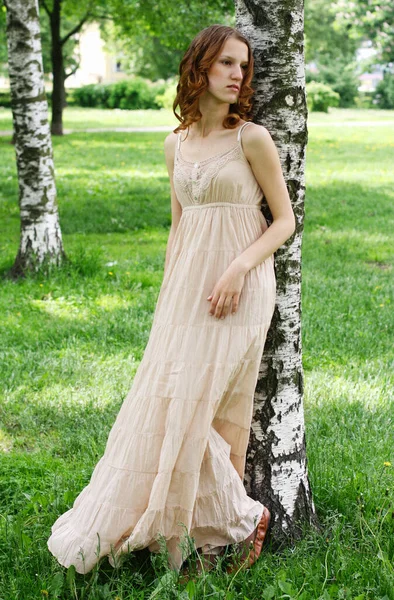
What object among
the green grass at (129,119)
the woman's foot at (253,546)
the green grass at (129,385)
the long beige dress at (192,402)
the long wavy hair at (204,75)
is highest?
the long wavy hair at (204,75)

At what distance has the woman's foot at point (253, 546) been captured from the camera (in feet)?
9.30

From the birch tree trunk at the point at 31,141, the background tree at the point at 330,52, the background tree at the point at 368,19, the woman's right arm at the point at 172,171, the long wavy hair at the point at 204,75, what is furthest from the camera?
the background tree at the point at 330,52

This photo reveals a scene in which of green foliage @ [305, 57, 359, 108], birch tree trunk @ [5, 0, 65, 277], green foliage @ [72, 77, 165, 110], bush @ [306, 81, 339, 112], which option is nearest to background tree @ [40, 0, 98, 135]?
birch tree trunk @ [5, 0, 65, 277]

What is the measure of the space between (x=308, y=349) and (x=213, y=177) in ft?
9.46

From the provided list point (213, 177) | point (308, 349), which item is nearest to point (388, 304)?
point (308, 349)

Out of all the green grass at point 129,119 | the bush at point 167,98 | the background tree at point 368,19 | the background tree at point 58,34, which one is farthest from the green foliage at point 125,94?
the background tree at point 58,34

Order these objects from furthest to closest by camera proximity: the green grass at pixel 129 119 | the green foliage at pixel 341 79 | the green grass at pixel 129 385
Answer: the green foliage at pixel 341 79 < the green grass at pixel 129 119 < the green grass at pixel 129 385

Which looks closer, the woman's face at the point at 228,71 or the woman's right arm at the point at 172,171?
the woman's face at the point at 228,71

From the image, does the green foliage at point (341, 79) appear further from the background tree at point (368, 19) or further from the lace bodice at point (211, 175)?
the lace bodice at point (211, 175)

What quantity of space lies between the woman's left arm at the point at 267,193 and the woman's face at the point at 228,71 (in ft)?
0.46

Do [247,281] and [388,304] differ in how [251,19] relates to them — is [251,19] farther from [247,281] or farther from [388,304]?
[388,304]

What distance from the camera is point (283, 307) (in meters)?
2.98

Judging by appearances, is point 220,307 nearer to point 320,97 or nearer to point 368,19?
point 320,97

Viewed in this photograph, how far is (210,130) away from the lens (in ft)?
9.21
